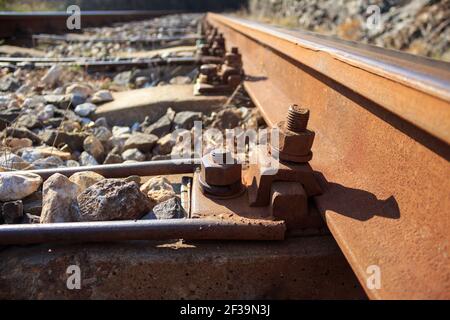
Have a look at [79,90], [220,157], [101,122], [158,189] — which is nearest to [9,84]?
[79,90]

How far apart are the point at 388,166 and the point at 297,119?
0.34 meters

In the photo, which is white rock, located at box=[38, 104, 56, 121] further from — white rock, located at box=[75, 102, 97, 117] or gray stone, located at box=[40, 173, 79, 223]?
gray stone, located at box=[40, 173, 79, 223]

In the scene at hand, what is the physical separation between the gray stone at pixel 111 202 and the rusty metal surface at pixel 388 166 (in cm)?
66

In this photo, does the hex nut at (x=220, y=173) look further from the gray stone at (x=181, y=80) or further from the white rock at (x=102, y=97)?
the gray stone at (x=181, y=80)

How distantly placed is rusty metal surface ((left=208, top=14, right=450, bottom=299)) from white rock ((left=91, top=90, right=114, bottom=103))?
2.23m

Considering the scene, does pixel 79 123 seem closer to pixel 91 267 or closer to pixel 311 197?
pixel 91 267

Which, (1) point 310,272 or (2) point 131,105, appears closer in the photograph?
(1) point 310,272

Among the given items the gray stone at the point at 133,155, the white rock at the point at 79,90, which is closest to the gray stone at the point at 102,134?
the gray stone at the point at 133,155

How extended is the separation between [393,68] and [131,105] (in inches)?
94.5

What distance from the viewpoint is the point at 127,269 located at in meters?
1.21

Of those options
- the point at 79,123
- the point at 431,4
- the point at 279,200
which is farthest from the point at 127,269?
the point at 431,4

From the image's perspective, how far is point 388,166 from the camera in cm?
114

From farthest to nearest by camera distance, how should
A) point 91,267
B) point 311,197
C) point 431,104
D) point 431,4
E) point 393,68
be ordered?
point 431,4
point 311,197
point 91,267
point 393,68
point 431,104

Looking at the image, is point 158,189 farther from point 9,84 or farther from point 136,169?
point 9,84
